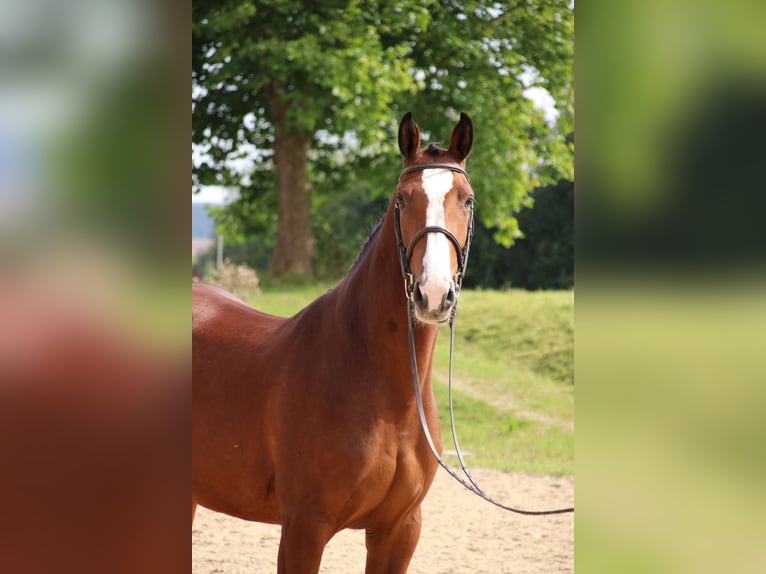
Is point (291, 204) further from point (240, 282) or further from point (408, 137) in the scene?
point (408, 137)

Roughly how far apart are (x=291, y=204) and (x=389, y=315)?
39.1 feet

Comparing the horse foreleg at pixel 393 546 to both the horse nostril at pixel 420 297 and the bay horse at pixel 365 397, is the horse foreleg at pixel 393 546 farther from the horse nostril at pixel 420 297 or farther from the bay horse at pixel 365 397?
the horse nostril at pixel 420 297

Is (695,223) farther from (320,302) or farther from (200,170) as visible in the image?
(200,170)

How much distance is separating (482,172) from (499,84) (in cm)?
157

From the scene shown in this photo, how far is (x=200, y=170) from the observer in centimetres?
1573

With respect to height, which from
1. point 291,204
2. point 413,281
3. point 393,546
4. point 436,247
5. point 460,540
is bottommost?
point 460,540

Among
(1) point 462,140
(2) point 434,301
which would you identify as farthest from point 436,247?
(1) point 462,140

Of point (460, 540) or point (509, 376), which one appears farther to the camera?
point (509, 376)

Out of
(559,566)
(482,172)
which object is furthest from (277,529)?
(482,172)

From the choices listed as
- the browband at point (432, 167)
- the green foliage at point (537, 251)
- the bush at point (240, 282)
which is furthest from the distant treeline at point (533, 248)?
the browband at point (432, 167)

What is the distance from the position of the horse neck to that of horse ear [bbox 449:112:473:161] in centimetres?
35

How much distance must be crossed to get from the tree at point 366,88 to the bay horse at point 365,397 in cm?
852

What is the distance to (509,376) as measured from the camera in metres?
11.8

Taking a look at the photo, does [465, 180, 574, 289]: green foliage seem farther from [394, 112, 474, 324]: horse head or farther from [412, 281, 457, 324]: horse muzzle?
[412, 281, 457, 324]: horse muzzle
